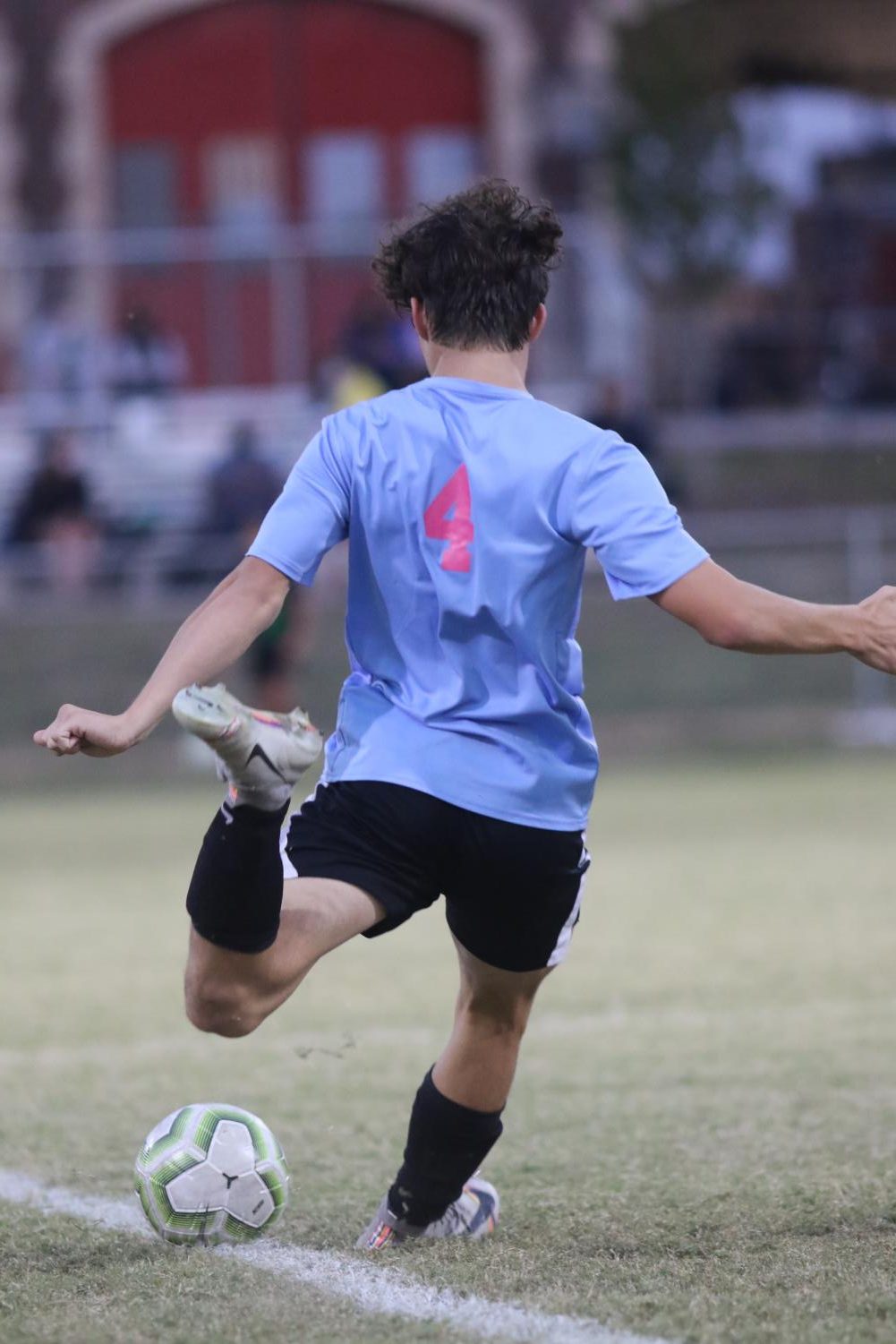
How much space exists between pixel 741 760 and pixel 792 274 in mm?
8788

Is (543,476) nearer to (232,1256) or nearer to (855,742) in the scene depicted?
(232,1256)

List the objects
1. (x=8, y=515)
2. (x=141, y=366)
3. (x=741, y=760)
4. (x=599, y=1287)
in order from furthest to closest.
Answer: (x=141, y=366), (x=8, y=515), (x=741, y=760), (x=599, y=1287)

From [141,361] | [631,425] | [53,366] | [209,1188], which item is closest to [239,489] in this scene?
[141,361]

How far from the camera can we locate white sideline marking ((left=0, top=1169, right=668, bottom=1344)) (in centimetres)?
329

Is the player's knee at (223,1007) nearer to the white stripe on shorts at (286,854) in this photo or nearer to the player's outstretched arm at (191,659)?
the white stripe on shorts at (286,854)

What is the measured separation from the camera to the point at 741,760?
15078 millimetres

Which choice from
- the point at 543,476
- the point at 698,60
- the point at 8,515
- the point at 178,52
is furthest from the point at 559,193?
the point at 543,476

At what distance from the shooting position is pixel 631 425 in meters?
17.5

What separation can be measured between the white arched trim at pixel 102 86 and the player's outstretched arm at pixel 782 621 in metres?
18.6

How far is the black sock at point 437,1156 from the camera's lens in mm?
4031

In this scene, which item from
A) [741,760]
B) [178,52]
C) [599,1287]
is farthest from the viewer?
[178,52]

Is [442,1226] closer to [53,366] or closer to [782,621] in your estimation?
[782,621]

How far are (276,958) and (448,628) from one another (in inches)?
26.2

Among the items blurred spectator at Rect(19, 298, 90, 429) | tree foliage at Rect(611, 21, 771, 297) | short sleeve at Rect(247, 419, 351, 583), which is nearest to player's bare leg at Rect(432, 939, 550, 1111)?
short sleeve at Rect(247, 419, 351, 583)
